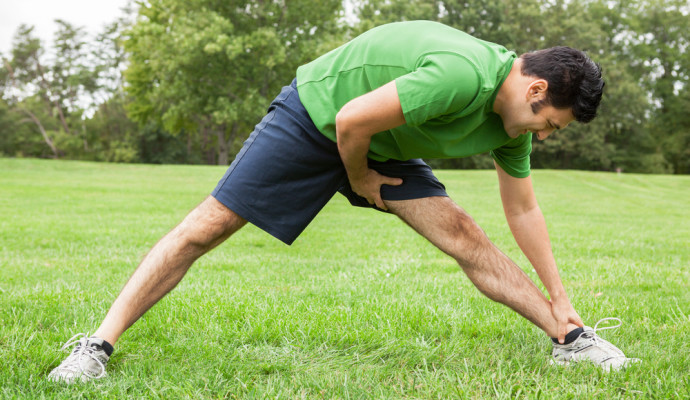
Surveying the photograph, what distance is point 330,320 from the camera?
11.1 feet

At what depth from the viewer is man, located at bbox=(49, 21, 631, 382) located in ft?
7.34

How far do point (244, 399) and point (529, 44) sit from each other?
44.8 metres


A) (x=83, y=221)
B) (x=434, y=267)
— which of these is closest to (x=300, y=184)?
(x=434, y=267)

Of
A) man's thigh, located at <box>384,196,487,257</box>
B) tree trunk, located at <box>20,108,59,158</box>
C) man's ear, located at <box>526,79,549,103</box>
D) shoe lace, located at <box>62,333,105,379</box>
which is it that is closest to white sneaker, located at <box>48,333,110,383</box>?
shoe lace, located at <box>62,333,105,379</box>

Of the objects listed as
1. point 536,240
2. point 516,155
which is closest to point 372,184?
point 516,155

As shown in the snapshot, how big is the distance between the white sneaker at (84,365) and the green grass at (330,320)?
5 cm

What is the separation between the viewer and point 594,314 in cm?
376

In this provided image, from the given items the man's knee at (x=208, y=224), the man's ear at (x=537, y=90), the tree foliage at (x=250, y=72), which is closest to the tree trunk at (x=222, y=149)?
the tree foliage at (x=250, y=72)

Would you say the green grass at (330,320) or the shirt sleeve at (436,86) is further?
the green grass at (330,320)

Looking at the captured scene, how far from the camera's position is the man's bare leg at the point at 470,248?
2914mm

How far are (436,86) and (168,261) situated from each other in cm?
147

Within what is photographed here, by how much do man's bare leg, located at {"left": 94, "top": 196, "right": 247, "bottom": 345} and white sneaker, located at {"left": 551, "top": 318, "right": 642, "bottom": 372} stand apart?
1.73 metres

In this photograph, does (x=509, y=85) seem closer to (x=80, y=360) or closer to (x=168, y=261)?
(x=168, y=261)

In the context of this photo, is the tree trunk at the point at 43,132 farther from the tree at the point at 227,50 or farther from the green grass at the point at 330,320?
the green grass at the point at 330,320
